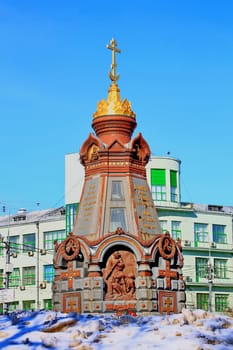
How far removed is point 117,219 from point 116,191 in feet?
3.50

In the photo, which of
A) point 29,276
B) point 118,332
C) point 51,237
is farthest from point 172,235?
point 118,332

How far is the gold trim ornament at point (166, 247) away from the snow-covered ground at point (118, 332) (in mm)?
11813

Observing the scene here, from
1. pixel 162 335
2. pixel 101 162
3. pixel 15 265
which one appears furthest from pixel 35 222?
pixel 162 335

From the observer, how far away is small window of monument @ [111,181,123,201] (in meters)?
24.5

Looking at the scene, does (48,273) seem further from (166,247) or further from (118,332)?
(118,332)

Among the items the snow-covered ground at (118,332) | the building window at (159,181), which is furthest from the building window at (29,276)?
the snow-covered ground at (118,332)

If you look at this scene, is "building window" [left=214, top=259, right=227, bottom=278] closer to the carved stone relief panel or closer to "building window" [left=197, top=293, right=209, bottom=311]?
"building window" [left=197, top=293, right=209, bottom=311]

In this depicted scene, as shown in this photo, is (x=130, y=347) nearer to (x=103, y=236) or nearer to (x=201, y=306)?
(x=103, y=236)

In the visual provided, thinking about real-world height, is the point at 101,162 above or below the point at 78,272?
above

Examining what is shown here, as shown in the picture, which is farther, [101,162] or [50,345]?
[101,162]

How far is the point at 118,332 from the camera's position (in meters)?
10.9

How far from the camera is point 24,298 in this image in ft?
175

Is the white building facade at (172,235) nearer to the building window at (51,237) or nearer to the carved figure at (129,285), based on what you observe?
the building window at (51,237)

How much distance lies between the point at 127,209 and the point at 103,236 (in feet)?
4.58
